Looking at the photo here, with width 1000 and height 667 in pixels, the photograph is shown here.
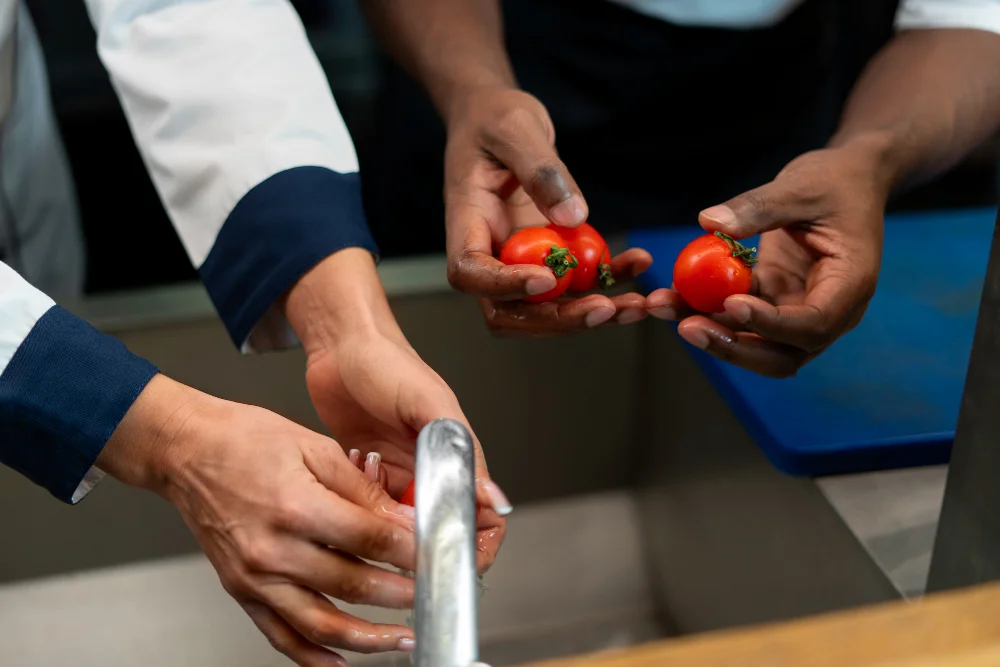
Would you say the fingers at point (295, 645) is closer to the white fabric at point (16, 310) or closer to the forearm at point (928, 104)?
the white fabric at point (16, 310)

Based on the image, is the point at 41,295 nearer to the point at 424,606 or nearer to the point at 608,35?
the point at 424,606

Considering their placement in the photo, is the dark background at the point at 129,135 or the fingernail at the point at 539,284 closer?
the fingernail at the point at 539,284

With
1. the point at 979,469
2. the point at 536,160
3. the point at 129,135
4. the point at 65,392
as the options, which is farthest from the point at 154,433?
the point at 129,135

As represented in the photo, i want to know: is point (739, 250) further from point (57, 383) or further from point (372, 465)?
point (57, 383)

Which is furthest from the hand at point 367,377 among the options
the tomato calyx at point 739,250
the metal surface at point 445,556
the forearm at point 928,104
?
the forearm at point 928,104

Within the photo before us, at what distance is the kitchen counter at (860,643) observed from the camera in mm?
249

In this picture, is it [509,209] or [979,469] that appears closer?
[979,469]

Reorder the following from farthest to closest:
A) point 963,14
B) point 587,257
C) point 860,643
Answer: point 963,14 < point 587,257 < point 860,643

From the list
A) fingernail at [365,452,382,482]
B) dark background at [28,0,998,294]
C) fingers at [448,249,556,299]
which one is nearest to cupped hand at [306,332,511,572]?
fingernail at [365,452,382,482]

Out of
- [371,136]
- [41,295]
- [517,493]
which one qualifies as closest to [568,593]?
[517,493]

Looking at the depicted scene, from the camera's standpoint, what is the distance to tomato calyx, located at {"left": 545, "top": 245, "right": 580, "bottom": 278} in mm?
808

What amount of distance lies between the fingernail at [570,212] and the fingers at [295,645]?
0.43 m

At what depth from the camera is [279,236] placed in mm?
746

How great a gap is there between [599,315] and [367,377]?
25cm
